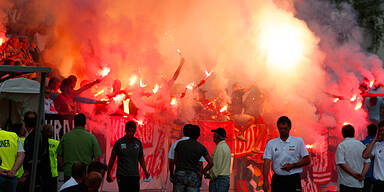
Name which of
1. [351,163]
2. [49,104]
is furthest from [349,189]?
[49,104]

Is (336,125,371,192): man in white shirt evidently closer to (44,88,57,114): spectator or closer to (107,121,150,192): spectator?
(107,121,150,192): spectator

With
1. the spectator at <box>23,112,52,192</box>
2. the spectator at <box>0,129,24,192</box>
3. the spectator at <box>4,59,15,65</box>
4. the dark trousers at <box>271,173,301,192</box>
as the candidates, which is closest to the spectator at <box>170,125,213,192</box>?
the dark trousers at <box>271,173,301,192</box>

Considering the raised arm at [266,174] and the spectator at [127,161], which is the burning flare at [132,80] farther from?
the raised arm at [266,174]

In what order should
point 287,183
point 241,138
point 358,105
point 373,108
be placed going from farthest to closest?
point 373,108, point 358,105, point 241,138, point 287,183

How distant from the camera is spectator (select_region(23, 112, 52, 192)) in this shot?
6523 mm

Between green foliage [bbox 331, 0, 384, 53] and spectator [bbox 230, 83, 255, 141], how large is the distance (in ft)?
26.3

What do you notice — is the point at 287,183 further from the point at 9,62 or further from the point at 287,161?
the point at 9,62

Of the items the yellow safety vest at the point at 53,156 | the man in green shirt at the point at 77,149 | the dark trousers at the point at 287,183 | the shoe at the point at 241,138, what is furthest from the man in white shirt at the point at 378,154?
the yellow safety vest at the point at 53,156

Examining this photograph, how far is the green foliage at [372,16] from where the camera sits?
60.6ft

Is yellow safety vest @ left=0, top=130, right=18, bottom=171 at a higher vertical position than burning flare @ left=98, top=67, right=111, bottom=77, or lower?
lower

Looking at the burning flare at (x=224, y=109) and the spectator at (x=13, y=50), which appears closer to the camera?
the spectator at (x=13, y=50)

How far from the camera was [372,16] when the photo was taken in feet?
62.5

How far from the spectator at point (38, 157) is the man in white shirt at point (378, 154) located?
439cm

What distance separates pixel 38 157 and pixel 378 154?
472 cm
